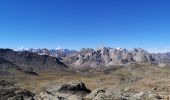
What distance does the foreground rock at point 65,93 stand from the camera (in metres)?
66.1

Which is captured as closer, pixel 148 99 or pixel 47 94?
Result: pixel 148 99

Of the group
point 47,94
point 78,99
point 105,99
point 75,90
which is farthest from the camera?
point 75,90

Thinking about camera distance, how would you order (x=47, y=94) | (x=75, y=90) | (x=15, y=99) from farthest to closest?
(x=15, y=99) → (x=75, y=90) → (x=47, y=94)

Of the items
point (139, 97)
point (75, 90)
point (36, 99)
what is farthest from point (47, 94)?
point (139, 97)

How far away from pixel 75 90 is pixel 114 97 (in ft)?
57.5

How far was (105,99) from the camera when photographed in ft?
189

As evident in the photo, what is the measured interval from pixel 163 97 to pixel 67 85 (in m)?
24.3

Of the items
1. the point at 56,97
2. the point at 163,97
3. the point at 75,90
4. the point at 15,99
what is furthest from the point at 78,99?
the point at 15,99

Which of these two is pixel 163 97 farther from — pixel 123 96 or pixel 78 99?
pixel 78 99

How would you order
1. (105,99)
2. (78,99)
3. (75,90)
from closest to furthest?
1. (105,99)
2. (78,99)
3. (75,90)

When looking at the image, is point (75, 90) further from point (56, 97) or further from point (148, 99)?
point (148, 99)

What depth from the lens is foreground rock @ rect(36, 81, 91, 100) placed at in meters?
66.1

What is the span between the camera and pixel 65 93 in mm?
72125

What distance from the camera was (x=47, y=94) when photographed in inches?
2731
